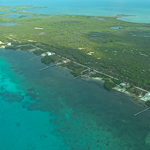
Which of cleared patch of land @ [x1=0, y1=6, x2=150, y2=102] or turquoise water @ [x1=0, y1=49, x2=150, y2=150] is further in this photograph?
cleared patch of land @ [x1=0, y1=6, x2=150, y2=102]

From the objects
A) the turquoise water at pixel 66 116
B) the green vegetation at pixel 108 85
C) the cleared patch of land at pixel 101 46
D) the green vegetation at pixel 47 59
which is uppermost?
A: the cleared patch of land at pixel 101 46

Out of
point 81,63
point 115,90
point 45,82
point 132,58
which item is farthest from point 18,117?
point 132,58

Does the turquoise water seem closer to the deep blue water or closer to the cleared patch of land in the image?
the deep blue water

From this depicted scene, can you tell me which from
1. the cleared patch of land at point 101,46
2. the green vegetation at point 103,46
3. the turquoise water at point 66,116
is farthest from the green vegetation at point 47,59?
the turquoise water at point 66,116

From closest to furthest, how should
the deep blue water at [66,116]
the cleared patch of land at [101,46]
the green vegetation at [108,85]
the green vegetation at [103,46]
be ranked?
the deep blue water at [66,116] < the green vegetation at [108,85] < the cleared patch of land at [101,46] < the green vegetation at [103,46]

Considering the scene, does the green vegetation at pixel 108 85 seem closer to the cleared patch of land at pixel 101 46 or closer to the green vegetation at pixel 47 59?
the cleared patch of land at pixel 101 46

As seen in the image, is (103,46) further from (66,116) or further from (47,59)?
(66,116)

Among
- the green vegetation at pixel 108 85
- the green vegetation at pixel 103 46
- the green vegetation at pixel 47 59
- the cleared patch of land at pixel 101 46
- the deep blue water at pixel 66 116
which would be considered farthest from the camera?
the green vegetation at pixel 47 59

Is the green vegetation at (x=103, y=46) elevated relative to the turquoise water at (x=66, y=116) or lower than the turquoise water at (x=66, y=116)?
elevated

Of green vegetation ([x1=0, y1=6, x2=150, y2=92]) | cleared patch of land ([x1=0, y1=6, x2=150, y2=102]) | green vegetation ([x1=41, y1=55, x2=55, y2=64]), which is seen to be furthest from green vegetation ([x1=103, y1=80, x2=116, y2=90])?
green vegetation ([x1=41, y1=55, x2=55, y2=64])

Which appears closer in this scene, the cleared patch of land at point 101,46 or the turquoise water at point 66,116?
the turquoise water at point 66,116
